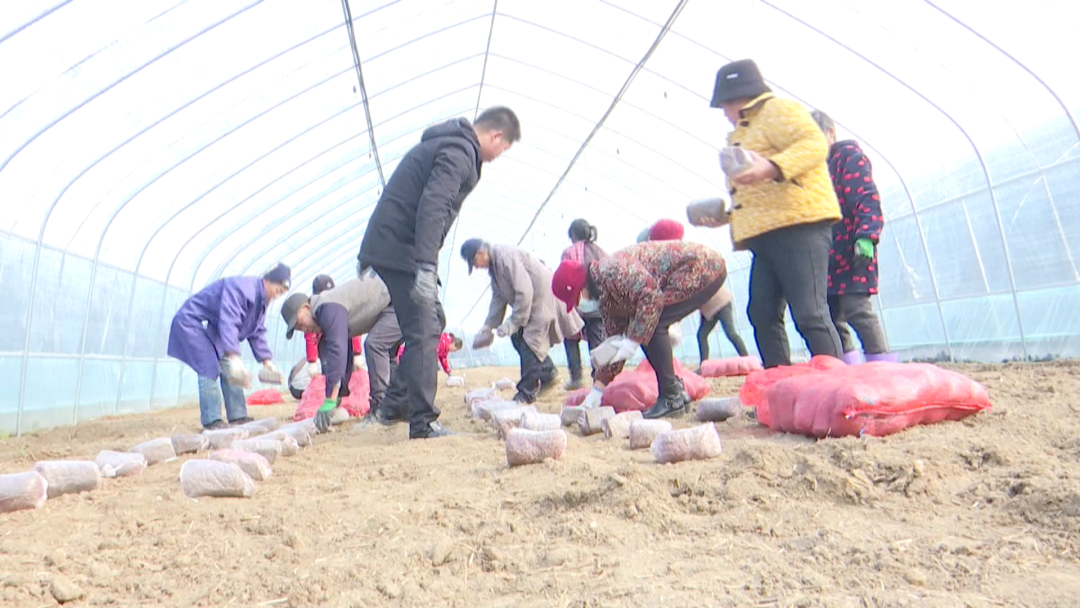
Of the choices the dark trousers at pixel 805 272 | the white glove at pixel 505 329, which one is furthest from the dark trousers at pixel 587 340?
the dark trousers at pixel 805 272

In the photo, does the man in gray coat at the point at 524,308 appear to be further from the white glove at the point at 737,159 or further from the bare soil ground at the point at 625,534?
the bare soil ground at the point at 625,534

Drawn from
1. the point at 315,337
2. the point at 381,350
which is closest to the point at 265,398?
the point at 315,337

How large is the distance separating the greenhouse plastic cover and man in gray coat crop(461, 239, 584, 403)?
3.11 m

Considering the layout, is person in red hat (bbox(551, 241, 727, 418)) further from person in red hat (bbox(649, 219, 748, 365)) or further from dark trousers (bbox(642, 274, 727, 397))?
person in red hat (bbox(649, 219, 748, 365))

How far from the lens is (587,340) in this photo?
5.83m

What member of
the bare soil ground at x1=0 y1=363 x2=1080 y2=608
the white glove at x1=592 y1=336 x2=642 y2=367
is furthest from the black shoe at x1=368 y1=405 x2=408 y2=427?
the bare soil ground at x1=0 y1=363 x2=1080 y2=608

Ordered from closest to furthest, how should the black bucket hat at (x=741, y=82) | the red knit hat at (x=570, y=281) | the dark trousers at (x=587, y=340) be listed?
1. the black bucket hat at (x=741, y=82)
2. the red knit hat at (x=570, y=281)
3. the dark trousers at (x=587, y=340)

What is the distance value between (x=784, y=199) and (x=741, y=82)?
0.53 meters

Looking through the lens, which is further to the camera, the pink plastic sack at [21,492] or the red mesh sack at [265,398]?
the red mesh sack at [265,398]

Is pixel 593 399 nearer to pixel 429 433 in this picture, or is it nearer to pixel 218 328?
pixel 429 433

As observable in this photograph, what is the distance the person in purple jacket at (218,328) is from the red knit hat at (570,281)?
2177 millimetres

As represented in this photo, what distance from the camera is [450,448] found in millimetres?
2787

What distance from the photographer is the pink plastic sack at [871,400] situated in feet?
7.07

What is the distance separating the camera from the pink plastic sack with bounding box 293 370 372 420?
5574 millimetres
